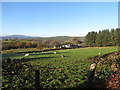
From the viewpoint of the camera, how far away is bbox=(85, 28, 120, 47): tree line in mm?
60859

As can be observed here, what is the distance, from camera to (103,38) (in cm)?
6550

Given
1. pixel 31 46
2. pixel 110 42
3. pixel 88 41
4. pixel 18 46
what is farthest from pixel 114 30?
pixel 18 46

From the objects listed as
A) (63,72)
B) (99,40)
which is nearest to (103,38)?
(99,40)

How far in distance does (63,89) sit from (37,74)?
159 centimetres

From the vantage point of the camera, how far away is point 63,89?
6.45 metres

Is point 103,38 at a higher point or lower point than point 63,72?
higher

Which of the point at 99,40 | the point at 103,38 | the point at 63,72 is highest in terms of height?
the point at 103,38

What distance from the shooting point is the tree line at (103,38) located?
60859 millimetres

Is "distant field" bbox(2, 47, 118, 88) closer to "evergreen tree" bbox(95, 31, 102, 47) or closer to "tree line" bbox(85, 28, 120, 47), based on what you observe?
"tree line" bbox(85, 28, 120, 47)

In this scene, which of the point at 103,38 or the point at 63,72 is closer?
the point at 63,72

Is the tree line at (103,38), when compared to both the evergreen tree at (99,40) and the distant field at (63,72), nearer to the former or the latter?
the evergreen tree at (99,40)

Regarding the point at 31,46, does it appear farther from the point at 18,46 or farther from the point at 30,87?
the point at 30,87

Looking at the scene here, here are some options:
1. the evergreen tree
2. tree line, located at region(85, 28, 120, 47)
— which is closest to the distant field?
tree line, located at region(85, 28, 120, 47)

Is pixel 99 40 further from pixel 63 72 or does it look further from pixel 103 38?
pixel 63 72
